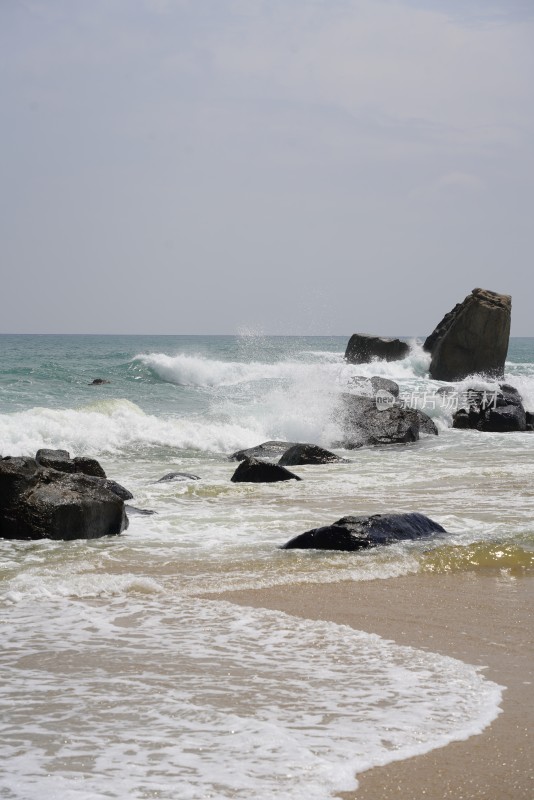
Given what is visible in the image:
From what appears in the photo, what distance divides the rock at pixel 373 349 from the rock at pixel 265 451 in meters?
18.7

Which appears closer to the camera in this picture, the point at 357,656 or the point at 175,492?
the point at 357,656

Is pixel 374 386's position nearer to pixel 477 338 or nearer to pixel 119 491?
pixel 477 338

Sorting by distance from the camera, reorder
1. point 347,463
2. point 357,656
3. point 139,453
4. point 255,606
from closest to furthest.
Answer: point 357,656
point 255,606
point 347,463
point 139,453

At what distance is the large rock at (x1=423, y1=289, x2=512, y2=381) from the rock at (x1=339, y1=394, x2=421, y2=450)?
1142 cm

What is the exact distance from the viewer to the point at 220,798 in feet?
9.74

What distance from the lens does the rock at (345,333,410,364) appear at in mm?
33594

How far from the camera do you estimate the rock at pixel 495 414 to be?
1898 centimetres

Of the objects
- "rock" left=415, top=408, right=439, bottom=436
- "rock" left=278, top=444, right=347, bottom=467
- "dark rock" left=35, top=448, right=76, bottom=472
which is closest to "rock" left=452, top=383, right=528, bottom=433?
"rock" left=415, top=408, right=439, bottom=436

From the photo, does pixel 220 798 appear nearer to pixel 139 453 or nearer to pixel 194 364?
pixel 139 453

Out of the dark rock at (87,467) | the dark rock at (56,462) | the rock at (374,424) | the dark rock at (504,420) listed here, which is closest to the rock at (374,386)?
the dark rock at (504,420)

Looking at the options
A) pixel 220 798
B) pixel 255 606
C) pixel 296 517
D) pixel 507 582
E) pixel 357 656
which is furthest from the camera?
pixel 296 517

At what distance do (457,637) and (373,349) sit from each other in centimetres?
3056

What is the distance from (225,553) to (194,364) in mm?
28977

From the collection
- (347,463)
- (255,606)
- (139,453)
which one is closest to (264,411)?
(139,453)
